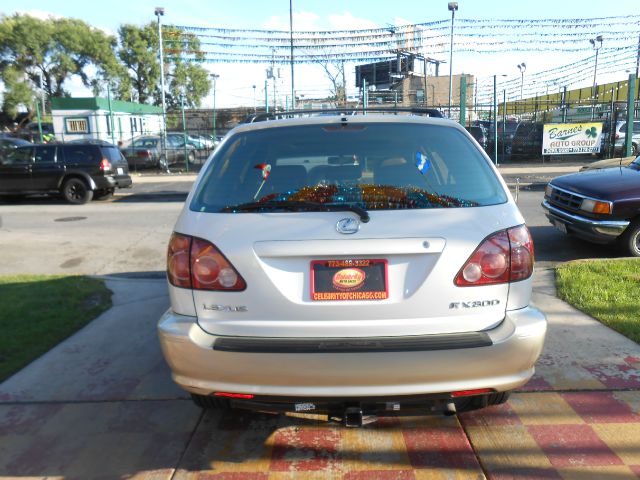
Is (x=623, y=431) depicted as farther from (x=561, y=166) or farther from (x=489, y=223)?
A: (x=561, y=166)

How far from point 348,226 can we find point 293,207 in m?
0.32

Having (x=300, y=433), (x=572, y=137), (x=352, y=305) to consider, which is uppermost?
(x=572, y=137)

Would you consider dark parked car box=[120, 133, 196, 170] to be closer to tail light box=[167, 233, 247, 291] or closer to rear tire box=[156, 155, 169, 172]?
rear tire box=[156, 155, 169, 172]

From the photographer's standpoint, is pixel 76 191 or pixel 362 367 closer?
pixel 362 367

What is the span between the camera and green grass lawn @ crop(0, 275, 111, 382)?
4.46 metres

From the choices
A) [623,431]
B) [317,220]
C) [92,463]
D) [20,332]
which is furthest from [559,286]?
[20,332]

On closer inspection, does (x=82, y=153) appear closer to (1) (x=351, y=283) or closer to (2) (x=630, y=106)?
(1) (x=351, y=283)

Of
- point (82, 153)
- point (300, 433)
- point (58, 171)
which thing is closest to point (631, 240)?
point (300, 433)

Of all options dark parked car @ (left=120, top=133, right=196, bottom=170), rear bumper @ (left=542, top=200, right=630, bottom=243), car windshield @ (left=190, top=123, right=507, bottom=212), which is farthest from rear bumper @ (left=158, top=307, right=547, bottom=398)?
dark parked car @ (left=120, top=133, right=196, bottom=170)

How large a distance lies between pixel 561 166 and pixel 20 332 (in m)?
19.6

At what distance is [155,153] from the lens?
23.5m

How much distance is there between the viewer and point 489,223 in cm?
265

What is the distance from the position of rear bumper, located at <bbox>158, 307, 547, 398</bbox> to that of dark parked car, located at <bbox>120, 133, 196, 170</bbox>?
21.3 meters

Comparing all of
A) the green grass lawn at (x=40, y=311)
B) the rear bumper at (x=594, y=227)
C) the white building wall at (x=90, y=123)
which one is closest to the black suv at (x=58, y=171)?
the green grass lawn at (x=40, y=311)
